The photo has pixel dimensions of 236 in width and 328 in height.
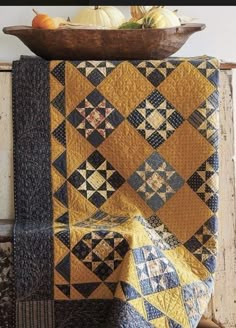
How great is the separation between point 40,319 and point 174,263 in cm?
36

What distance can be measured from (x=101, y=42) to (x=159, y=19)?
0.17 metres

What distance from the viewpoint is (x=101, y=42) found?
1729 millimetres

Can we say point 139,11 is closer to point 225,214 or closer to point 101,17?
point 101,17

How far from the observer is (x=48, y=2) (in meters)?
2.03

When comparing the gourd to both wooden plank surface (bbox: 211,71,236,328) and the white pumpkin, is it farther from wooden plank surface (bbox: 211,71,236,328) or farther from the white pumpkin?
wooden plank surface (bbox: 211,71,236,328)

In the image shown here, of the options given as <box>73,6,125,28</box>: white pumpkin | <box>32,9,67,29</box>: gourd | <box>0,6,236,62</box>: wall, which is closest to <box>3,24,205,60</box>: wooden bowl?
<box>32,9,67,29</box>: gourd

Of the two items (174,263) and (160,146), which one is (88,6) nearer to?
(160,146)

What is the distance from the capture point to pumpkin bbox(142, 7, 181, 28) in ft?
5.82

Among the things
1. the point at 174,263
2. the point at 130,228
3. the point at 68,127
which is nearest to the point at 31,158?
the point at 68,127

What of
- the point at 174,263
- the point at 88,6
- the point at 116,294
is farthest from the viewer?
the point at 88,6

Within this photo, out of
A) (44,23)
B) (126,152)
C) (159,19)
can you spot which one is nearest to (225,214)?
(126,152)

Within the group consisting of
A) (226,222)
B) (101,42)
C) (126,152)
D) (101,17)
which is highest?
(101,17)

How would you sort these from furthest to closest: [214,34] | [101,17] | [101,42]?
[214,34]
[101,17]
[101,42]

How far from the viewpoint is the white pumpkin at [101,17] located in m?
1.85
